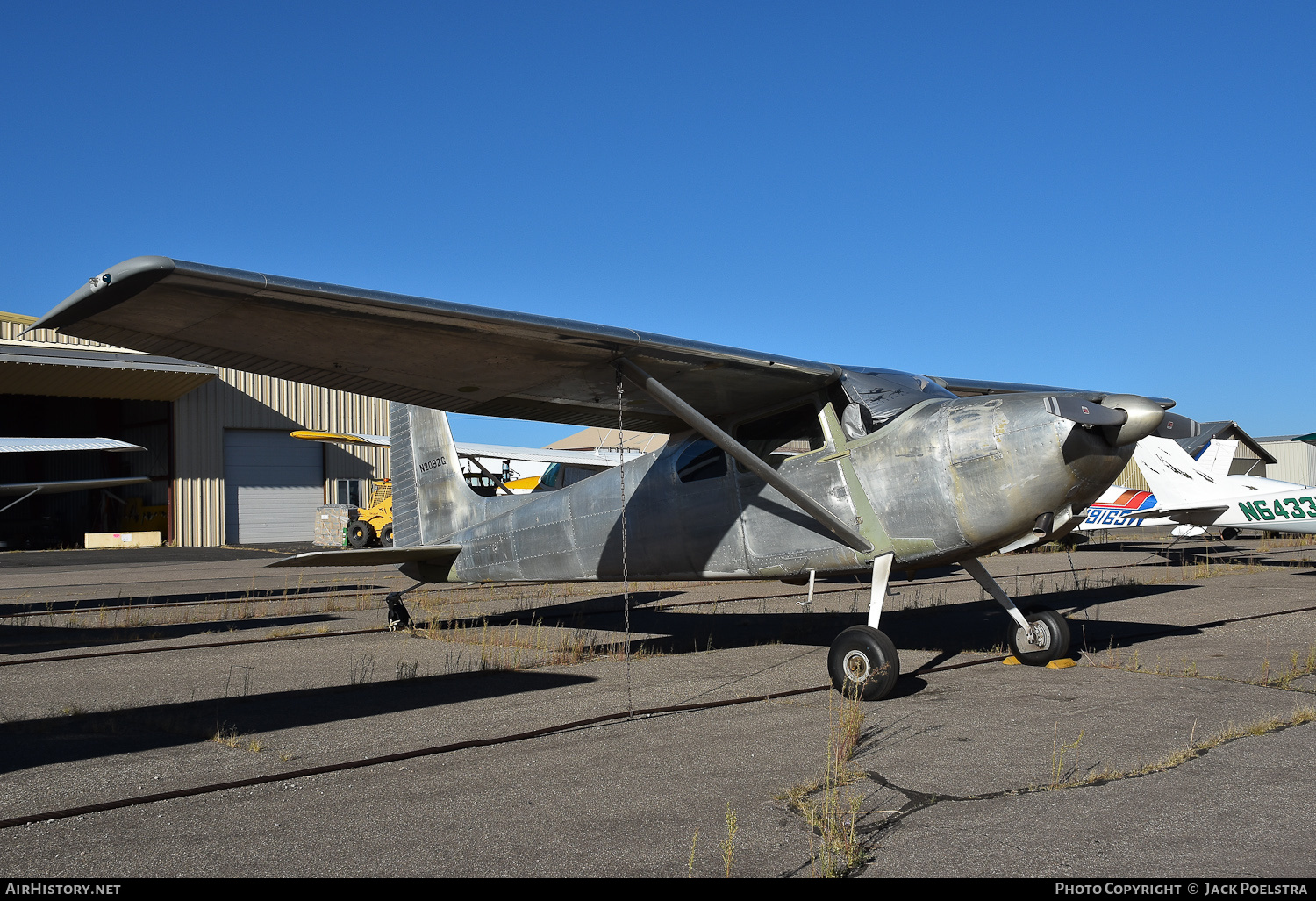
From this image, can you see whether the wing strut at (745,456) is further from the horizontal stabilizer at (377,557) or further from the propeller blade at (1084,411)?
the horizontal stabilizer at (377,557)

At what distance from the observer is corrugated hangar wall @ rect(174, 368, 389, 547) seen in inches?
1499

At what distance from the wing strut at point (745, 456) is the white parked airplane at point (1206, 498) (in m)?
16.4

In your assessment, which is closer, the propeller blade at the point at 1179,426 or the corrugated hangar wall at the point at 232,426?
the propeller blade at the point at 1179,426

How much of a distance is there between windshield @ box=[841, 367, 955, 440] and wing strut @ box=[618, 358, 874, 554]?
2.51 feet

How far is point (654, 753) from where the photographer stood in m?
4.93

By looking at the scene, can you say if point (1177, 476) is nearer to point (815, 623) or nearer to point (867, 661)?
point (815, 623)

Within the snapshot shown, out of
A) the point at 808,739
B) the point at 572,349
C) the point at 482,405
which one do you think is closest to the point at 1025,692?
the point at 808,739

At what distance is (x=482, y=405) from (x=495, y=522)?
2260 mm

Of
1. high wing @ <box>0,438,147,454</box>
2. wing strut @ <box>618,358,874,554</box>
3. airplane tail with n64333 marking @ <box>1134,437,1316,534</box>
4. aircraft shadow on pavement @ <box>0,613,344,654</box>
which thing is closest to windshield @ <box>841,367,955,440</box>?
wing strut @ <box>618,358,874,554</box>

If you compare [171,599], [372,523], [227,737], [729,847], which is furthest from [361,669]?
[372,523]

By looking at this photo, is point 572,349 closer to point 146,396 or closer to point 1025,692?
point 1025,692

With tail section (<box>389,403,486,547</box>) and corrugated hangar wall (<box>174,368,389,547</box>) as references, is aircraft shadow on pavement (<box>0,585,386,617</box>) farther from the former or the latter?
corrugated hangar wall (<box>174,368,389,547</box>)

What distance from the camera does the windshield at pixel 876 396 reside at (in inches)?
283

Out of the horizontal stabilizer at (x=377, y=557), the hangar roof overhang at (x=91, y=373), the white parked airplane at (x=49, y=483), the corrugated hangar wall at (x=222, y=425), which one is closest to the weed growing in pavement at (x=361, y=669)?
the horizontal stabilizer at (x=377, y=557)
